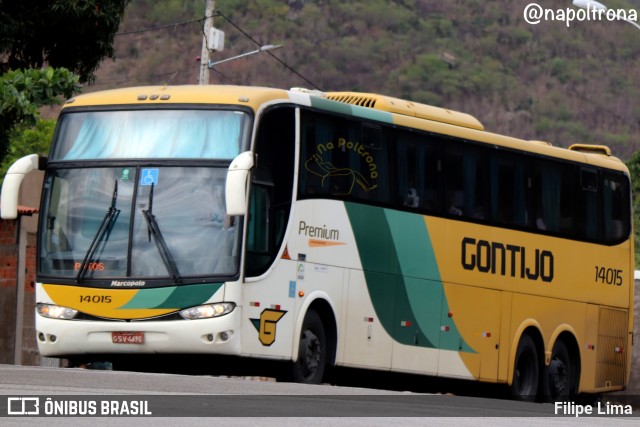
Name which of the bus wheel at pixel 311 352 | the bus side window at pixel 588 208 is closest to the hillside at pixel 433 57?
the bus side window at pixel 588 208

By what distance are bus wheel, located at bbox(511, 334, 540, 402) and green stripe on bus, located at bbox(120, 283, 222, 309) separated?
6933 millimetres

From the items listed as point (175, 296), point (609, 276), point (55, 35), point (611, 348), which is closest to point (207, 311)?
point (175, 296)

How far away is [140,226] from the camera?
1825 centimetres

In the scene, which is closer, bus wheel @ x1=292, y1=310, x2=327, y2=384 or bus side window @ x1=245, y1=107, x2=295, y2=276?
bus side window @ x1=245, y1=107, x2=295, y2=276

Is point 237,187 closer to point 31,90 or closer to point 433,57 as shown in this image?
point 31,90

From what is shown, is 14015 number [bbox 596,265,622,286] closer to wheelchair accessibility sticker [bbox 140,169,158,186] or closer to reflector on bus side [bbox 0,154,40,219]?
wheelchair accessibility sticker [bbox 140,169,158,186]

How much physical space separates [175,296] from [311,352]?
1997 millimetres

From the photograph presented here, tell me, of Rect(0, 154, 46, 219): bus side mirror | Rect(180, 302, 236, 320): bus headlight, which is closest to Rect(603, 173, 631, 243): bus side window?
Rect(180, 302, 236, 320): bus headlight

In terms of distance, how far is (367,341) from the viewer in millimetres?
20188

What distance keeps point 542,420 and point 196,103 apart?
21.8ft

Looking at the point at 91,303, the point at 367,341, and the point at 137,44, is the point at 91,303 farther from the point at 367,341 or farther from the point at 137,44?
the point at 137,44

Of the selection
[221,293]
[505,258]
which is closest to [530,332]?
[505,258]

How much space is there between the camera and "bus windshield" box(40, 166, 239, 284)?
1802cm

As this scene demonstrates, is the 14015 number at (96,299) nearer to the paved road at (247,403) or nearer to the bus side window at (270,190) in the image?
the paved road at (247,403)
